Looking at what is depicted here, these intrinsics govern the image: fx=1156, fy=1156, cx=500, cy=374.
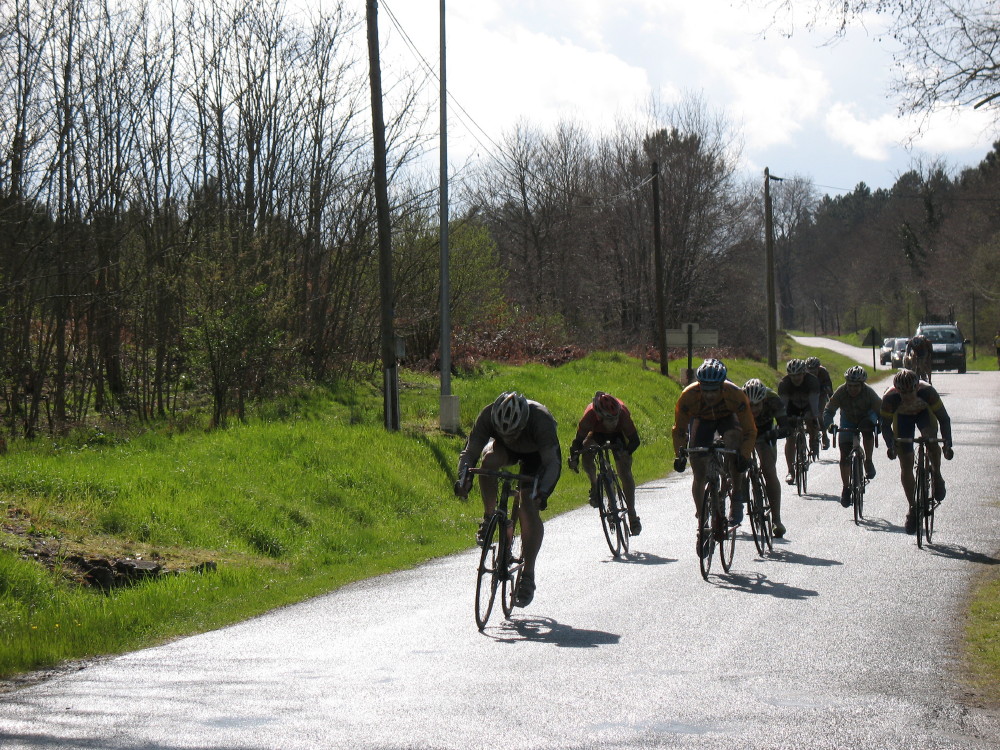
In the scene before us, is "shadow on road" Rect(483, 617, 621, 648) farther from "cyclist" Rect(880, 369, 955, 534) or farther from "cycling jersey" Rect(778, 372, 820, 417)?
"cycling jersey" Rect(778, 372, 820, 417)

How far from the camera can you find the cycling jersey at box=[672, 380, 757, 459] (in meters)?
10.5

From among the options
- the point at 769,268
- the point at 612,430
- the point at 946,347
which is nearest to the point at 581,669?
the point at 612,430

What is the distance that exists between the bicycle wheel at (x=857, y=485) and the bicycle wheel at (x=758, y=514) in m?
2.22

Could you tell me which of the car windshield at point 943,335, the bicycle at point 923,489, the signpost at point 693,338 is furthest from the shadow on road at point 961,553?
the car windshield at point 943,335

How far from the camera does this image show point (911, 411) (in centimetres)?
1233

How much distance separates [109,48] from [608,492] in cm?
1351

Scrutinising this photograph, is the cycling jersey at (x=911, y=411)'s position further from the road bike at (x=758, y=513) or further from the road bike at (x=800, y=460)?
the road bike at (x=800, y=460)

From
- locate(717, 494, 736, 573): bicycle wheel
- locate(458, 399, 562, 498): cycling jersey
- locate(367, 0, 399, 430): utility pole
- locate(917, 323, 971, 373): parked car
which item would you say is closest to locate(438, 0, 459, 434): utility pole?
locate(367, 0, 399, 430): utility pole

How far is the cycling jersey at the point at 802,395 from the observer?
16188 mm

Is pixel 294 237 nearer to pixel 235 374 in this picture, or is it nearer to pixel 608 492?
pixel 235 374

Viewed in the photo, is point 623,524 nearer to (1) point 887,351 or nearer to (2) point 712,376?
(2) point 712,376

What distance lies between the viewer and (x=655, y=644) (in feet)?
24.8

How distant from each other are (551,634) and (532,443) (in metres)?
1.55

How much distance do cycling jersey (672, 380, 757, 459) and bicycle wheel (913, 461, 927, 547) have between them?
2.43 m
